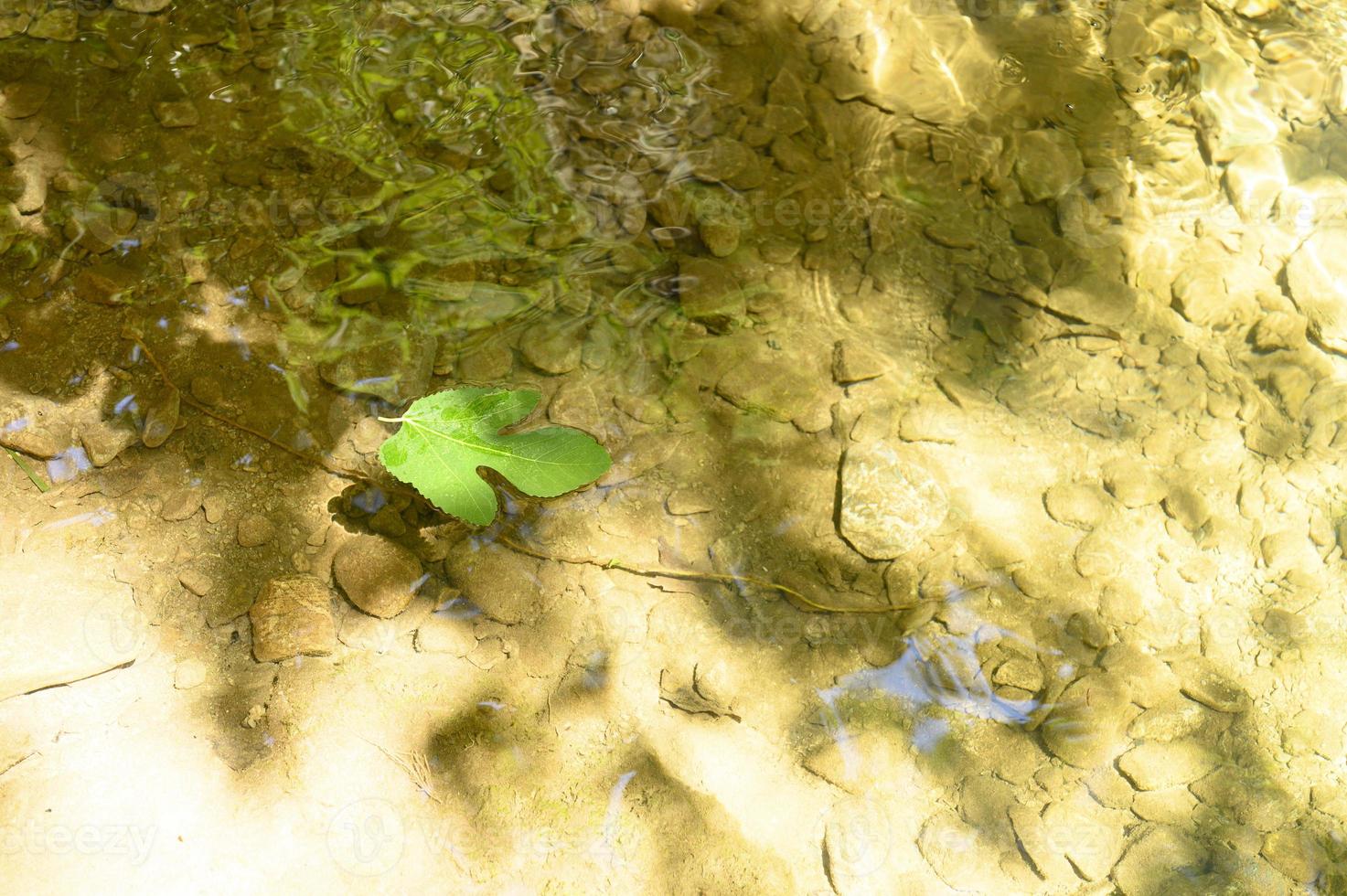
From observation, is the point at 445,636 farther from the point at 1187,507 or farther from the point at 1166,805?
the point at 1187,507

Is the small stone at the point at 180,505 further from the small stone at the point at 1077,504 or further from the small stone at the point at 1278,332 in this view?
the small stone at the point at 1278,332

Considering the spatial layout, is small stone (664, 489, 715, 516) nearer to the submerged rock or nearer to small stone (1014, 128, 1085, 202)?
the submerged rock

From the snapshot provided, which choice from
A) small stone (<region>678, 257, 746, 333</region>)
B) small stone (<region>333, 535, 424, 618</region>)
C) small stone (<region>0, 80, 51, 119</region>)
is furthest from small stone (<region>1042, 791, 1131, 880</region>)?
small stone (<region>0, 80, 51, 119</region>)

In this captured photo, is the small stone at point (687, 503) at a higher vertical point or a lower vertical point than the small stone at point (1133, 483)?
lower

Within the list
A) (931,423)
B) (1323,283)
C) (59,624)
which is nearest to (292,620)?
(59,624)

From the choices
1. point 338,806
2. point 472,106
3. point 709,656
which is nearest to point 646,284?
point 472,106

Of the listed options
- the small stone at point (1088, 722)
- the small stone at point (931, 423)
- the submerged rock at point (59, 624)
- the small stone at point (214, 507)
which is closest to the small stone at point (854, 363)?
the small stone at point (931, 423)
